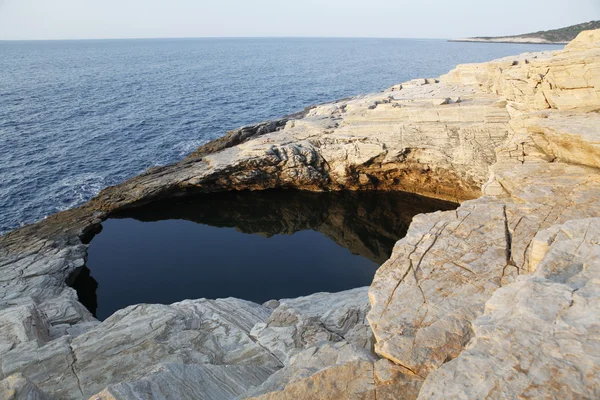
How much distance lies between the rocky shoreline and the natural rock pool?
3.04m

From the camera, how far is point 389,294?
12.6m

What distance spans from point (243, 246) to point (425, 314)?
2306 centimetres

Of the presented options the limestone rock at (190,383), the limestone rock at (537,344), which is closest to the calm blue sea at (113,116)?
the limestone rock at (190,383)

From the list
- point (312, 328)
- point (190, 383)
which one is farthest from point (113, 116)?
point (190, 383)

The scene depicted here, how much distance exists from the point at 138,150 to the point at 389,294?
44992mm

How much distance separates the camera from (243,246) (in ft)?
108

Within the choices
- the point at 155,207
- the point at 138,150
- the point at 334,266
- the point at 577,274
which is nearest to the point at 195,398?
the point at 577,274

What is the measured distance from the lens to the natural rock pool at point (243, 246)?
27.5m

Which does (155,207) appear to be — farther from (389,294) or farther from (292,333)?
(389,294)

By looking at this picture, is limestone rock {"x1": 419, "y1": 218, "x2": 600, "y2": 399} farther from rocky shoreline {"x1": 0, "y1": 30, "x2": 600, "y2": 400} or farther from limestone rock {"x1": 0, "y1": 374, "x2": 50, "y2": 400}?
limestone rock {"x1": 0, "y1": 374, "x2": 50, "y2": 400}

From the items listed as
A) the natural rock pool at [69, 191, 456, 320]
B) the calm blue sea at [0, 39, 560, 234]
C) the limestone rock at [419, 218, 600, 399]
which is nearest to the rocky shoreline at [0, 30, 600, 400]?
the limestone rock at [419, 218, 600, 399]

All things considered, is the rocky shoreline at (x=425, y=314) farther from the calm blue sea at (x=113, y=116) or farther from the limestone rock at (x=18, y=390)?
the calm blue sea at (x=113, y=116)

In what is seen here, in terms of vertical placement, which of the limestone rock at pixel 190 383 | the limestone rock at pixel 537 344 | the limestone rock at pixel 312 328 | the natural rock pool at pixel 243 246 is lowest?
the natural rock pool at pixel 243 246

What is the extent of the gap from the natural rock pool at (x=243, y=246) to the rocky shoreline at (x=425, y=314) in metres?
3.04
